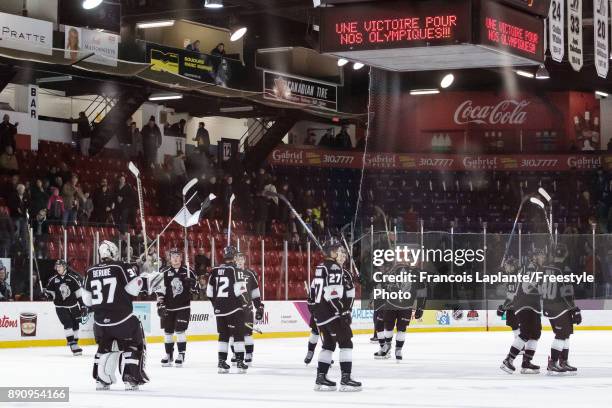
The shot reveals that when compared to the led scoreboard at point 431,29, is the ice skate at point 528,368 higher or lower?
lower

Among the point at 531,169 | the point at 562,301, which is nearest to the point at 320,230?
the point at 531,169

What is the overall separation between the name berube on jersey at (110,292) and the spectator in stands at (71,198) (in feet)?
36.7

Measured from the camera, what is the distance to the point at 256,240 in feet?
83.5

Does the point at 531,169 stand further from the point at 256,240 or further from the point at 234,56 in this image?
the point at 256,240

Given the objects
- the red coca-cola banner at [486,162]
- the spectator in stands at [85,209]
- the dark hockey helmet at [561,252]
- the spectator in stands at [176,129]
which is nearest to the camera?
the spectator in stands at [85,209]

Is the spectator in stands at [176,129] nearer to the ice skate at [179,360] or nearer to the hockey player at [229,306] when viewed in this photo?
the ice skate at [179,360]

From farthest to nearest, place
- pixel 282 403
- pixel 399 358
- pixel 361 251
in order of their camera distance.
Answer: pixel 361 251, pixel 399 358, pixel 282 403

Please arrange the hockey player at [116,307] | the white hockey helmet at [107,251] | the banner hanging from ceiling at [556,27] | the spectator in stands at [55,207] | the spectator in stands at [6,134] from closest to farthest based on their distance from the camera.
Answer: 1. the hockey player at [116,307]
2. the white hockey helmet at [107,251]
3. the banner hanging from ceiling at [556,27]
4. the spectator in stands at [55,207]
5. the spectator in stands at [6,134]

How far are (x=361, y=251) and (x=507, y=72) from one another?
15.7 meters

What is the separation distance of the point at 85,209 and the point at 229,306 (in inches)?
385

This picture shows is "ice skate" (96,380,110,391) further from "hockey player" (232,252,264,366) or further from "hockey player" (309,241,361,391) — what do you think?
"hockey player" (232,252,264,366)

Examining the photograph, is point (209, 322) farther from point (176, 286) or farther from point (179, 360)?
point (176, 286)

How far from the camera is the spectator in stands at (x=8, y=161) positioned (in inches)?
900

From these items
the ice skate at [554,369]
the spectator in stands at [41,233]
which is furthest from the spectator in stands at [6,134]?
the ice skate at [554,369]
